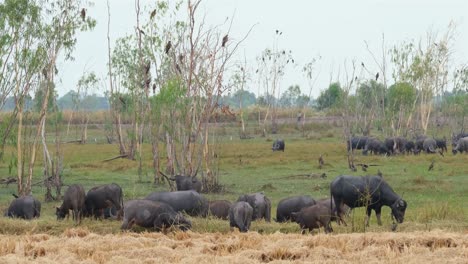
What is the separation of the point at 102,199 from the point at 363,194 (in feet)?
18.1

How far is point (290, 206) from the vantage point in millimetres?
15859

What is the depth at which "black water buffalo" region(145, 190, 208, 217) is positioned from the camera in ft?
Result: 51.4

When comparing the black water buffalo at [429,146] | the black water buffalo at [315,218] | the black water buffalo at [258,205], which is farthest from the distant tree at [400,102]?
the black water buffalo at [315,218]

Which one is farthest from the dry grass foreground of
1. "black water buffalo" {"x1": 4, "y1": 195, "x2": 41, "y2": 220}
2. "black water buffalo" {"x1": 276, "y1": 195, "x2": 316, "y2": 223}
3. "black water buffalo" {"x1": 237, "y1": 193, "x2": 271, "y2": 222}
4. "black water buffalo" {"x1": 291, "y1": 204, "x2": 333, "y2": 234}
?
"black water buffalo" {"x1": 4, "y1": 195, "x2": 41, "y2": 220}

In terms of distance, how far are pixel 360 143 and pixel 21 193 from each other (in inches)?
936

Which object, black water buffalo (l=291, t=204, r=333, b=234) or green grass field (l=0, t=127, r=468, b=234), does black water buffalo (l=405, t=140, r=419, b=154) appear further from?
black water buffalo (l=291, t=204, r=333, b=234)

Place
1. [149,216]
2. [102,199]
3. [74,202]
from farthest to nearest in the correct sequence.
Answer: [102,199]
[74,202]
[149,216]

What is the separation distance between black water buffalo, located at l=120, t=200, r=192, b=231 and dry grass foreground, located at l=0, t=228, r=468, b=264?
A: 2.89ft

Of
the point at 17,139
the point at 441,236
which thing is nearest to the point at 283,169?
the point at 17,139

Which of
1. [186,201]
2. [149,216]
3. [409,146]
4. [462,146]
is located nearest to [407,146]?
[409,146]

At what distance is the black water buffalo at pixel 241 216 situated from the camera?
13412mm

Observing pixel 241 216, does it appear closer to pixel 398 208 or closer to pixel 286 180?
pixel 398 208

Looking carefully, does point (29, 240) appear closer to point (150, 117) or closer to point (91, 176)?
point (150, 117)

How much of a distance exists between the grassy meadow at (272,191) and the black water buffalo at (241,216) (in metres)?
0.21
